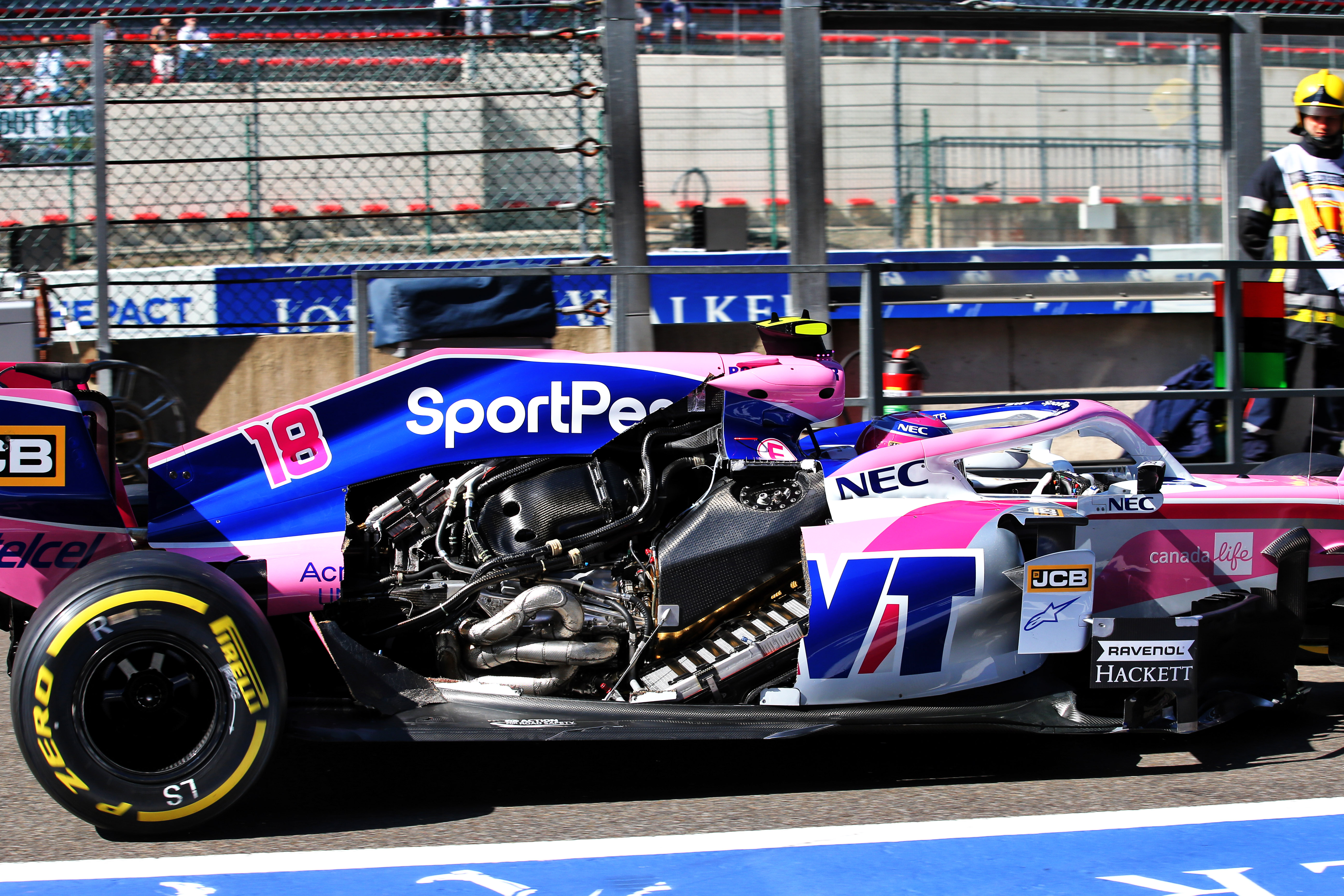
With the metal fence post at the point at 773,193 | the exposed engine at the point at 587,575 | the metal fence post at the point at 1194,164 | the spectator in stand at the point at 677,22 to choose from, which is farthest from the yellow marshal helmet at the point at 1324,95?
the spectator in stand at the point at 677,22

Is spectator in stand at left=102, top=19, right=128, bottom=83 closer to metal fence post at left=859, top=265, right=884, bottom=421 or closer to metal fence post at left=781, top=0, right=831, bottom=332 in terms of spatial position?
metal fence post at left=781, top=0, right=831, bottom=332

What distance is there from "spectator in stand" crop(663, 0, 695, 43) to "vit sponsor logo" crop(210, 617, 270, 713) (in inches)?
307

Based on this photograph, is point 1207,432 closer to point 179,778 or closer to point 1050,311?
point 1050,311

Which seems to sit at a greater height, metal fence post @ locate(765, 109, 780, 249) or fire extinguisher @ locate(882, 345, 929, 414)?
metal fence post @ locate(765, 109, 780, 249)

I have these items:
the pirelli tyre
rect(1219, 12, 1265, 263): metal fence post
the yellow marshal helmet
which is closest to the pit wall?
rect(1219, 12, 1265, 263): metal fence post

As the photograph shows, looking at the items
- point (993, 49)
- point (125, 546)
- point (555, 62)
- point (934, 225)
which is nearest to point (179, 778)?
point (125, 546)

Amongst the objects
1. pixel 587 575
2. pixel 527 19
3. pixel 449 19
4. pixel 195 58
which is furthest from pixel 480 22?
pixel 587 575

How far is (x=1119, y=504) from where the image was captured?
395 centimetres

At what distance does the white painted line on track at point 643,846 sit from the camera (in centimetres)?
307

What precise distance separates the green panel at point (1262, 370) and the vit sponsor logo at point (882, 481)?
3.49 m

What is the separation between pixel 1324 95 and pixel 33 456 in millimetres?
6702

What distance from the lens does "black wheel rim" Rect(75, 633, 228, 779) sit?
316 cm

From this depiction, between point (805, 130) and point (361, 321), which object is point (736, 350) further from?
point (361, 321)

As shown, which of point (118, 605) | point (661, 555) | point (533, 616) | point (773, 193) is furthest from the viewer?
point (773, 193)
